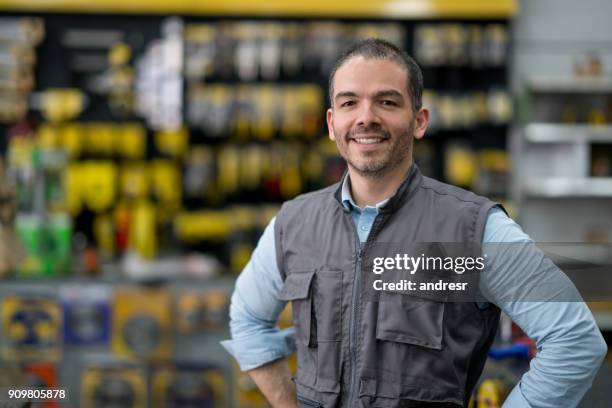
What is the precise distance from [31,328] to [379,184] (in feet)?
7.11

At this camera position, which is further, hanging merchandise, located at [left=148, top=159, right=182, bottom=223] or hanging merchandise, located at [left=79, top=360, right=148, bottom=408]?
hanging merchandise, located at [left=148, top=159, right=182, bottom=223]

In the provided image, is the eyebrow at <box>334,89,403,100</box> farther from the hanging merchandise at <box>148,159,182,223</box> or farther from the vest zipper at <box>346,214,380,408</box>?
the hanging merchandise at <box>148,159,182,223</box>

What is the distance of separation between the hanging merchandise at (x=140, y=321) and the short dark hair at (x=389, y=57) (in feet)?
6.49

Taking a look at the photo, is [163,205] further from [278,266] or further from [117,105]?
[278,266]

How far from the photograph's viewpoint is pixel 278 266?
4.78ft

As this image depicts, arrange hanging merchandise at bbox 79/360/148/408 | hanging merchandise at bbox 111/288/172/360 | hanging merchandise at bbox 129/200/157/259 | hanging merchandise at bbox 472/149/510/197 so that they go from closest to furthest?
hanging merchandise at bbox 79/360/148/408 → hanging merchandise at bbox 111/288/172/360 → hanging merchandise at bbox 129/200/157/259 → hanging merchandise at bbox 472/149/510/197

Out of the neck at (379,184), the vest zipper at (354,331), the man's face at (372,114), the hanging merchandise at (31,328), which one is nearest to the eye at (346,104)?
the man's face at (372,114)

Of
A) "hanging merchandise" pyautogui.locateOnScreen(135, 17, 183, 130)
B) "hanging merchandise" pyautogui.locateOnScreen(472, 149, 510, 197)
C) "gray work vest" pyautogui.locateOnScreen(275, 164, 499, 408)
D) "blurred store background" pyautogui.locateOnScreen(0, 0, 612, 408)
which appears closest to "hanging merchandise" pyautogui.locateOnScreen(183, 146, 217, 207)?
"blurred store background" pyautogui.locateOnScreen(0, 0, 612, 408)

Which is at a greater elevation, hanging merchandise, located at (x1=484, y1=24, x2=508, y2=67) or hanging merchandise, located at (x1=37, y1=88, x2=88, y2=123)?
hanging merchandise, located at (x1=484, y1=24, x2=508, y2=67)

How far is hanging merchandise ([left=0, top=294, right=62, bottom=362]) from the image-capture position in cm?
301

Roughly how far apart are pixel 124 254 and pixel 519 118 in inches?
108

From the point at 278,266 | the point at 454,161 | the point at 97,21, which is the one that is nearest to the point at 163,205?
the point at 97,21

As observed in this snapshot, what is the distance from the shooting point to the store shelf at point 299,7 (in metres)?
5.23

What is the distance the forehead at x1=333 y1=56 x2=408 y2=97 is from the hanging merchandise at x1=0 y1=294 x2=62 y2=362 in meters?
2.11
